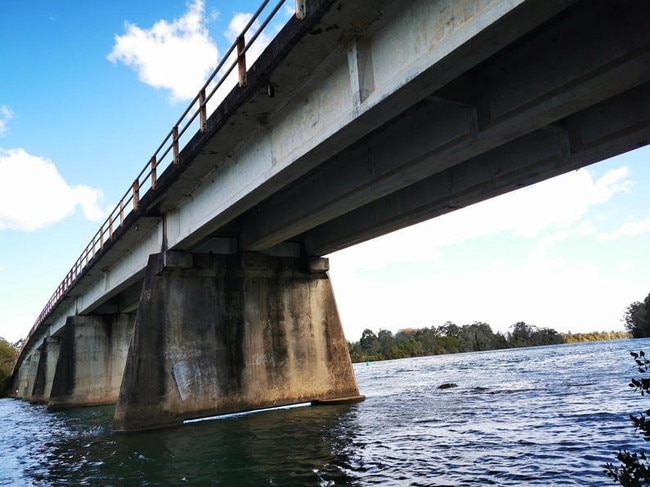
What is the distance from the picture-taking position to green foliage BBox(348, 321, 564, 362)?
482ft

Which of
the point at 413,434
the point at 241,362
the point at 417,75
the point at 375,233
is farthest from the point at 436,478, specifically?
the point at 241,362

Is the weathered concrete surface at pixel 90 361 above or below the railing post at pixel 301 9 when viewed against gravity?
below

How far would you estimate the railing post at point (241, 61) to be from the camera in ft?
34.0

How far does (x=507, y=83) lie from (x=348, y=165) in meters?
4.87

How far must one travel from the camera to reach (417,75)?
23.2ft

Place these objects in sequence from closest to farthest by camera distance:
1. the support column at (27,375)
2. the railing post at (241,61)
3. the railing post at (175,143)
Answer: the railing post at (241,61) → the railing post at (175,143) → the support column at (27,375)

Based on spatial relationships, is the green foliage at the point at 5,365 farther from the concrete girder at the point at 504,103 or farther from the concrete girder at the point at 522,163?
the concrete girder at the point at 504,103

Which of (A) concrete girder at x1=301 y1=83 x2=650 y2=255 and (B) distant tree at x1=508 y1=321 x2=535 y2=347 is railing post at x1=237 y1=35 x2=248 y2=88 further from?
(B) distant tree at x1=508 y1=321 x2=535 y2=347

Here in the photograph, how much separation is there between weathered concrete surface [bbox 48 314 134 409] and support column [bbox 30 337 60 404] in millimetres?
12276

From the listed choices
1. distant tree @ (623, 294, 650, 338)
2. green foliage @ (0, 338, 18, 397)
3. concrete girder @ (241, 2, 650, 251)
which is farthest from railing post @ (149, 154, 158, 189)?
distant tree @ (623, 294, 650, 338)

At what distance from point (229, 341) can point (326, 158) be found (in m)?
9.65

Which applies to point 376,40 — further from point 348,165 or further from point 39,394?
point 39,394

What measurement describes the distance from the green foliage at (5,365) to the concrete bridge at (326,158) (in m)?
61.4

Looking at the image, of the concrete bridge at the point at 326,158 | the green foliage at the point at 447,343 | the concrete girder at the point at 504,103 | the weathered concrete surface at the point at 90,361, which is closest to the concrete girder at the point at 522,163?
the concrete bridge at the point at 326,158
